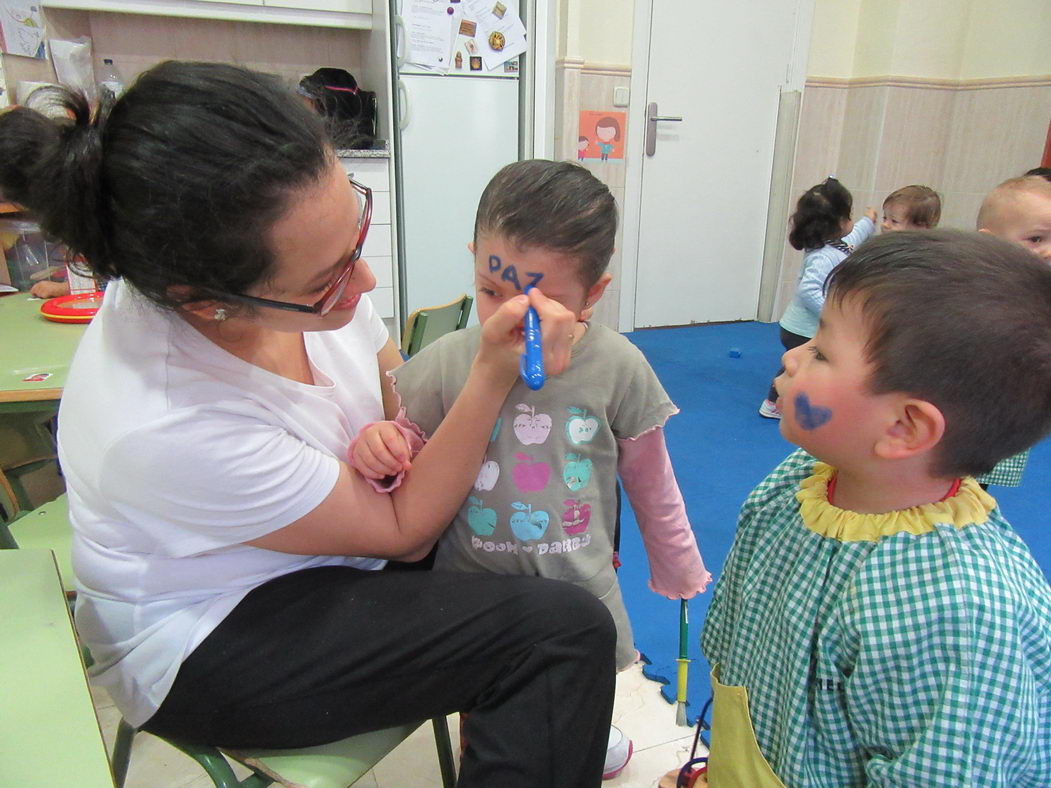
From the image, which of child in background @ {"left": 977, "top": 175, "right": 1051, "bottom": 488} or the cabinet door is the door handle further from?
child in background @ {"left": 977, "top": 175, "right": 1051, "bottom": 488}

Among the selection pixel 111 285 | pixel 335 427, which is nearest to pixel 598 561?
pixel 335 427

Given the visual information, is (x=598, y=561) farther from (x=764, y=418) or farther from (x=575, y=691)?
(x=764, y=418)

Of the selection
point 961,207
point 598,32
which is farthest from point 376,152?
point 961,207

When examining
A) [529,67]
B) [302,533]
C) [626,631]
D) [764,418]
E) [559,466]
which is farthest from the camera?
[529,67]

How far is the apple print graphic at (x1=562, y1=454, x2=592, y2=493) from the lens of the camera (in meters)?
0.92

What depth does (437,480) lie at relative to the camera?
2.86 ft

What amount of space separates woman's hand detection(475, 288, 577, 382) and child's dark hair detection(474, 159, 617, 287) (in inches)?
3.2

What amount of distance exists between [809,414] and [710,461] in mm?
1901

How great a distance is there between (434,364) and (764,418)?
2.31 meters

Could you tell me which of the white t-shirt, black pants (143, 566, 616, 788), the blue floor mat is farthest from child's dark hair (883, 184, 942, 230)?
the white t-shirt

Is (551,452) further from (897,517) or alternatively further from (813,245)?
(813,245)

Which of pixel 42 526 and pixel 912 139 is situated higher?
pixel 912 139

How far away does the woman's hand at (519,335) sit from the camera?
0.79m

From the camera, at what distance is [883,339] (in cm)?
71
